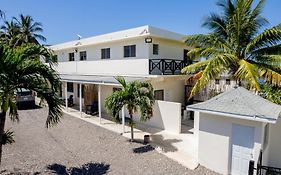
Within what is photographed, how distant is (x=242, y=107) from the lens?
8.95 metres

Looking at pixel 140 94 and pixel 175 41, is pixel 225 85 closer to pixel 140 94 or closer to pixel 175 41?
pixel 175 41

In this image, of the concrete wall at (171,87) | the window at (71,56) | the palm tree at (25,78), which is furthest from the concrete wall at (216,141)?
the window at (71,56)

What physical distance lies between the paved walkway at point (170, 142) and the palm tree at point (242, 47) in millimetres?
3230

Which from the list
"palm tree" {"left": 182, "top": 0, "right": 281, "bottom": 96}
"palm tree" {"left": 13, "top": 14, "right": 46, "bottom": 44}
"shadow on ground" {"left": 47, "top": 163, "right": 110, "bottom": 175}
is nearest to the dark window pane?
"palm tree" {"left": 182, "top": 0, "right": 281, "bottom": 96}

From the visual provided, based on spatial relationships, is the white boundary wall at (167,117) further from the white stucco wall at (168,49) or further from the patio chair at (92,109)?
the patio chair at (92,109)

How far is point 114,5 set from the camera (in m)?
17.5

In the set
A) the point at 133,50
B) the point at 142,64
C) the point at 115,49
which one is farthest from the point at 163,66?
the point at 115,49

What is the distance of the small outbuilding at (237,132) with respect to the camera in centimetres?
854

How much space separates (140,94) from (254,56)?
7.77 meters

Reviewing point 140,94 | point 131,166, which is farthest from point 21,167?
point 140,94

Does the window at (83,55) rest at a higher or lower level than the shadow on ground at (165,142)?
higher

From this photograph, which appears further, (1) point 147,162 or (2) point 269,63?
(2) point 269,63

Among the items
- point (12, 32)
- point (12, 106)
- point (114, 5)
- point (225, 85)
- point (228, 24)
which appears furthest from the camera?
point (12, 32)

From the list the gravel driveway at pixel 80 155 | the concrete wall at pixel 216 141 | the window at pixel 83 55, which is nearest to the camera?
the concrete wall at pixel 216 141
